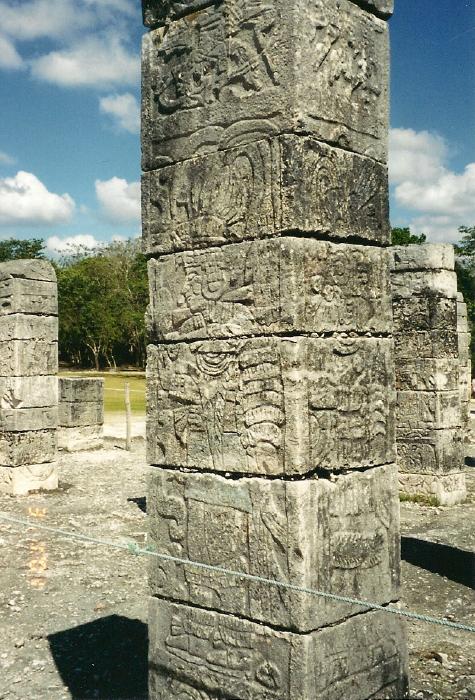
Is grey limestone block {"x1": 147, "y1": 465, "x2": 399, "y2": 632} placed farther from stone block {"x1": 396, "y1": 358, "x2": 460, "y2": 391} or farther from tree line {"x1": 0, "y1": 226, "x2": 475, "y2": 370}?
tree line {"x1": 0, "y1": 226, "x2": 475, "y2": 370}

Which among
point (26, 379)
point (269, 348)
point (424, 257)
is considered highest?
point (424, 257)

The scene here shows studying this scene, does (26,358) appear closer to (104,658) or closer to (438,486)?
(438,486)

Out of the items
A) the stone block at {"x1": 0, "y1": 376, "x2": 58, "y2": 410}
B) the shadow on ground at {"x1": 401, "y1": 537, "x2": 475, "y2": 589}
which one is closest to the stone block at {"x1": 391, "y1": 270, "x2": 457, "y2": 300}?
the shadow on ground at {"x1": 401, "y1": 537, "x2": 475, "y2": 589}

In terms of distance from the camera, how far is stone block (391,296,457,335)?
409 inches

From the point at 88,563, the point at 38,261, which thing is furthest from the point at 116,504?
the point at 38,261

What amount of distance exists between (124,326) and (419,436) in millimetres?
31286

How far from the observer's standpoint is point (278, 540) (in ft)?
11.1

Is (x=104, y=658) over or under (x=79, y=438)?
under

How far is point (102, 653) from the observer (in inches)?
210

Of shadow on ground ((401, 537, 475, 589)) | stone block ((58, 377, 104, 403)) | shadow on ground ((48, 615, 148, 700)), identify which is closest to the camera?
shadow on ground ((48, 615, 148, 700))

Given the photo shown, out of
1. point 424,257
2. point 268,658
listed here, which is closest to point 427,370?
point 424,257

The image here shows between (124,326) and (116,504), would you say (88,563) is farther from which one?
(124,326)

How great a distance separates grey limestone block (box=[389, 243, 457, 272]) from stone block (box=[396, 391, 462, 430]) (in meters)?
1.84

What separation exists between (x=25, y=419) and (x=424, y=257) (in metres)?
6.57
